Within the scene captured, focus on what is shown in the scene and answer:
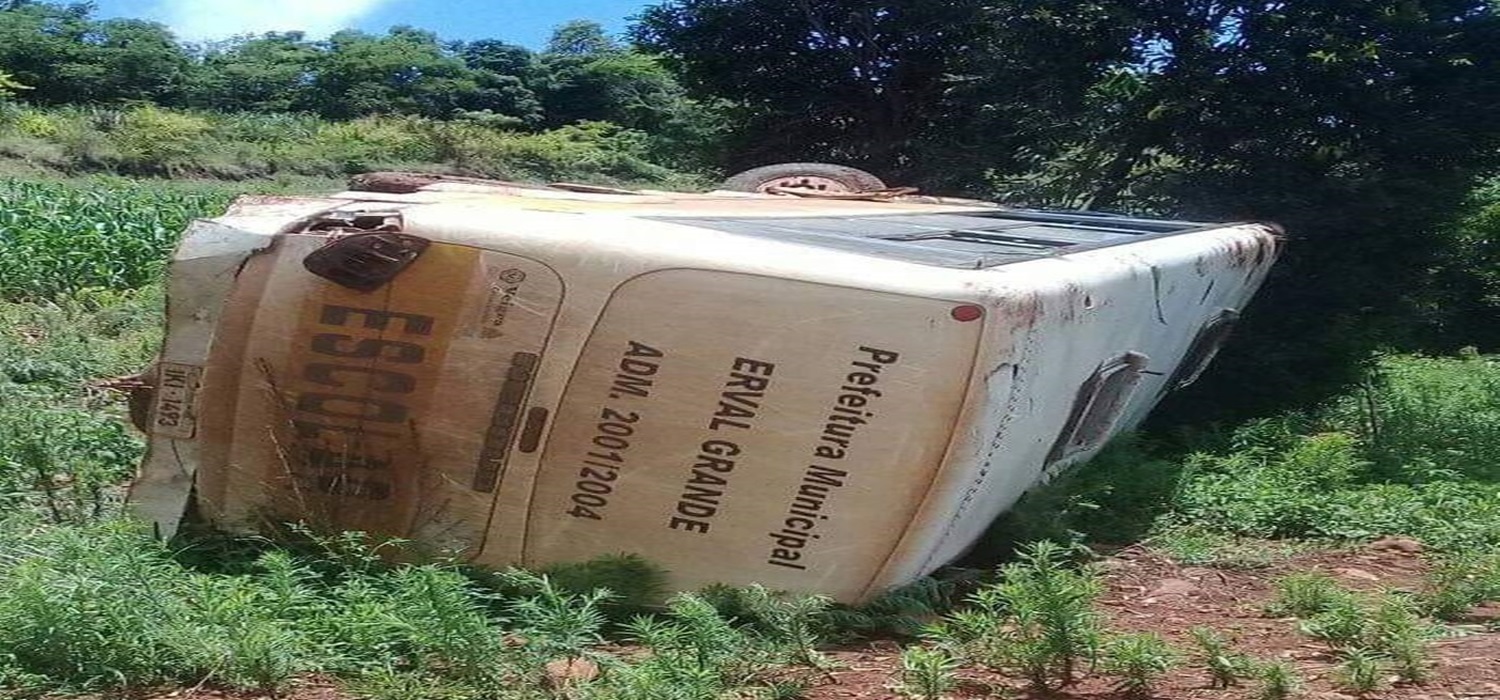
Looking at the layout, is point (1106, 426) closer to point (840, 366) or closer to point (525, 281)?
point (840, 366)

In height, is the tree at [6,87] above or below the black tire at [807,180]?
below

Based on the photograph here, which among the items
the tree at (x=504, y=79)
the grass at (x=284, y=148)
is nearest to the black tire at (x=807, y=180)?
the grass at (x=284, y=148)

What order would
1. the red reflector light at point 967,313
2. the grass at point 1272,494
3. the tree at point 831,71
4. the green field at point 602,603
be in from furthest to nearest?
the tree at point 831,71
the grass at point 1272,494
the red reflector light at point 967,313
the green field at point 602,603

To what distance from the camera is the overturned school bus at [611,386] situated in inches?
146

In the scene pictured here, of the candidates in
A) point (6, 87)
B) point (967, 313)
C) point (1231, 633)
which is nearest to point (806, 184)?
point (967, 313)

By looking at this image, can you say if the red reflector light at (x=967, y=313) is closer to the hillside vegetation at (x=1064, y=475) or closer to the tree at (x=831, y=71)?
the hillside vegetation at (x=1064, y=475)

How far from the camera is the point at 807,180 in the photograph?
9289mm

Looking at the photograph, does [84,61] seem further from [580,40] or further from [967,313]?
[967,313]

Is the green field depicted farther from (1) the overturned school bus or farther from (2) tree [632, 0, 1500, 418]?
(2) tree [632, 0, 1500, 418]

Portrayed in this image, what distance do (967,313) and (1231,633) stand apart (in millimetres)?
1125

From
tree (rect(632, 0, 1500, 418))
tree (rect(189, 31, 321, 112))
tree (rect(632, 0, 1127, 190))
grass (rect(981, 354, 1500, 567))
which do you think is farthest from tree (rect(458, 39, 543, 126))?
grass (rect(981, 354, 1500, 567))

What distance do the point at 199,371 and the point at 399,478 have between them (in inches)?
26.7

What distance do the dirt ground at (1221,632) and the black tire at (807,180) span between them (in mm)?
4717

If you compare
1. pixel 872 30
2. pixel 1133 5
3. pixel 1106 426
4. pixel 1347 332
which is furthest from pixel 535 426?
pixel 872 30
